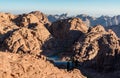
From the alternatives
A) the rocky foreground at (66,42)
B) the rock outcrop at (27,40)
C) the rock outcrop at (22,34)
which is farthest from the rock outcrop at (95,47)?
the rock outcrop at (22,34)

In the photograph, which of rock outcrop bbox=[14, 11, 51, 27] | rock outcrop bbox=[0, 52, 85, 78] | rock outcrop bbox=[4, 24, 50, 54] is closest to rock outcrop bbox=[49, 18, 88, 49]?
rock outcrop bbox=[4, 24, 50, 54]

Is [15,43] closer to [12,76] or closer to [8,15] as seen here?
[8,15]

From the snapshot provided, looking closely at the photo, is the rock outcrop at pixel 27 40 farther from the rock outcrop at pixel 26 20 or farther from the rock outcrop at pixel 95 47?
the rock outcrop at pixel 95 47

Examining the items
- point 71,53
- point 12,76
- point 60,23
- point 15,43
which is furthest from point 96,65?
point 12,76

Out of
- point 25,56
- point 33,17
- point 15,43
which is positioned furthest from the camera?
point 33,17

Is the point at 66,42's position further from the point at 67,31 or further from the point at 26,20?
the point at 26,20

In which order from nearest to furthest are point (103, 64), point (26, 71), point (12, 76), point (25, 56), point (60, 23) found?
point (12, 76), point (26, 71), point (25, 56), point (103, 64), point (60, 23)

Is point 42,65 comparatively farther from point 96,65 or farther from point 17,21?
point 17,21

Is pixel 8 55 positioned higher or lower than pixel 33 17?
higher

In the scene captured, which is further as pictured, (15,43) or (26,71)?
(15,43)
